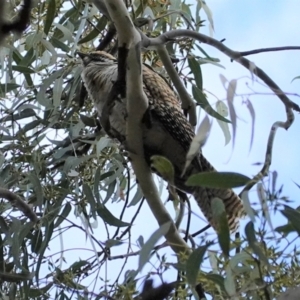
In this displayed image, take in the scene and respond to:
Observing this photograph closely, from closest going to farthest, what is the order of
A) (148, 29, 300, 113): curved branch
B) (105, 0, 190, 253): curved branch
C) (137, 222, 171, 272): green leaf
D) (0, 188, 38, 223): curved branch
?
1. (137, 222, 171, 272): green leaf
2. (148, 29, 300, 113): curved branch
3. (105, 0, 190, 253): curved branch
4. (0, 188, 38, 223): curved branch

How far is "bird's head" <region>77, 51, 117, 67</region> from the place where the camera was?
7.55 ft

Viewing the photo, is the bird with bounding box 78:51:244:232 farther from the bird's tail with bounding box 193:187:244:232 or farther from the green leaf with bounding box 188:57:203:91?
the green leaf with bounding box 188:57:203:91

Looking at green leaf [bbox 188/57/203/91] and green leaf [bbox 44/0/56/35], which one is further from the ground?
green leaf [bbox 44/0/56/35]

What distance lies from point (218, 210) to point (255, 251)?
81mm

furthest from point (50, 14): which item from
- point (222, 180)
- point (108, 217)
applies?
point (222, 180)

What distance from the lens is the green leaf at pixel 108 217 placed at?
1.98 m

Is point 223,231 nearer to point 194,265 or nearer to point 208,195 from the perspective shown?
point 194,265

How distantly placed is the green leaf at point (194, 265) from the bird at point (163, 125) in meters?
0.84

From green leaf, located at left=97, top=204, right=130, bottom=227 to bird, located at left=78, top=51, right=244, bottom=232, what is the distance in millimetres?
184

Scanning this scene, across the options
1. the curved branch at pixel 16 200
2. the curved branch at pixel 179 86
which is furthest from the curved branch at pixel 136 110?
the curved branch at pixel 16 200

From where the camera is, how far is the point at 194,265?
119 centimetres

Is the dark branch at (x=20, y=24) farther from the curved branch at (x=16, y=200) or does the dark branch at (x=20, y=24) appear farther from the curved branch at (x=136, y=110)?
the curved branch at (x=16, y=200)

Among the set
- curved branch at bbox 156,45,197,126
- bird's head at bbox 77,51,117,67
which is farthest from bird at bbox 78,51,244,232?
curved branch at bbox 156,45,197,126

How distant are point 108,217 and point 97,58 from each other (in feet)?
1.78
